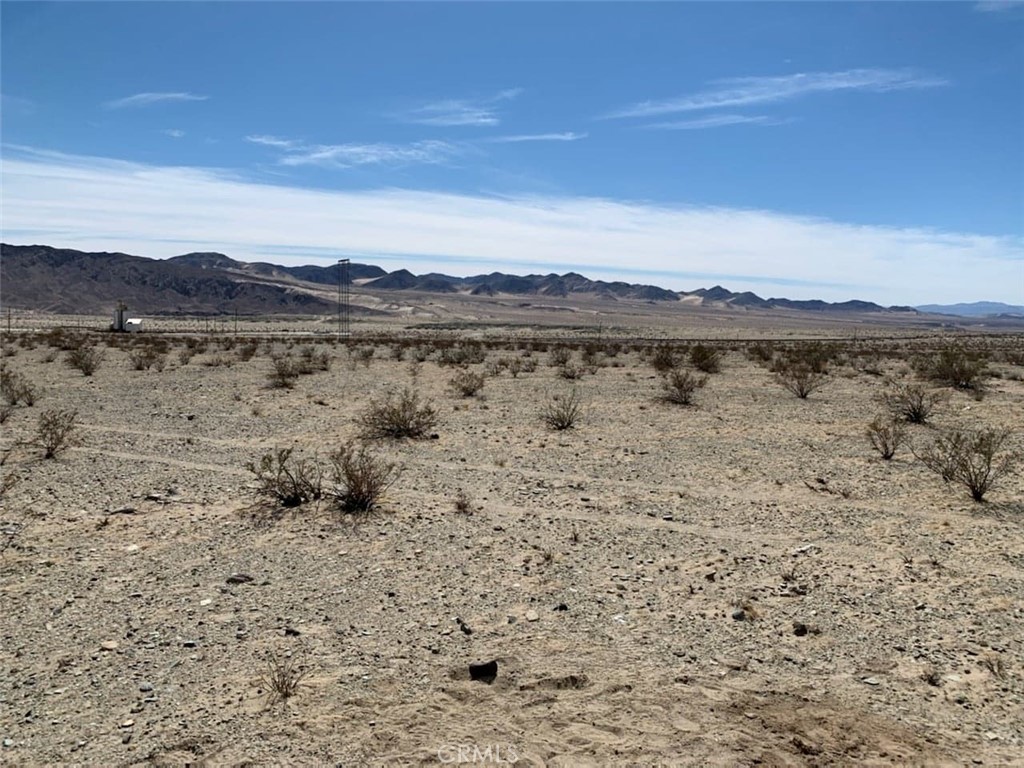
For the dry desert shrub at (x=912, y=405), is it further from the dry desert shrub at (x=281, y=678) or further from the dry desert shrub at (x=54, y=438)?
the dry desert shrub at (x=54, y=438)

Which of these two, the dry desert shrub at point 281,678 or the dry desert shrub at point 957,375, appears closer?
the dry desert shrub at point 281,678

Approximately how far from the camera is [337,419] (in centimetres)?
1499

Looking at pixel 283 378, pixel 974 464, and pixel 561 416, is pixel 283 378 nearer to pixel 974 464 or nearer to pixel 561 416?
pixel 561 416

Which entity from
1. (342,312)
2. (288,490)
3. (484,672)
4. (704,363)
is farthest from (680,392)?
(342,312)

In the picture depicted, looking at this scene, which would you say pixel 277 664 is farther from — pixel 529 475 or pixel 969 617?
pixel 529 475

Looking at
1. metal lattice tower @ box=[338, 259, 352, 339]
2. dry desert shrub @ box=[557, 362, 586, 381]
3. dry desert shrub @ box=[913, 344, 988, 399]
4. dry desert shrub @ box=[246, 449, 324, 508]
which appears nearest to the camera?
dry desert shrub @ box=[246, 449, 324, 508]

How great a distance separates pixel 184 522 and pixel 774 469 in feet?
25.4

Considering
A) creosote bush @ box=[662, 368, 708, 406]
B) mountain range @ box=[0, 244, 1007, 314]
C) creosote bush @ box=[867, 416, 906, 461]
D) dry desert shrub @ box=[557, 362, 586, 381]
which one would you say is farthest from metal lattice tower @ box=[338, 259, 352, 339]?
creosote bush @ box=[867, 416, 906, 461]

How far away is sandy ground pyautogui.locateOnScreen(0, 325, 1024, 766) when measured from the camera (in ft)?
13.7

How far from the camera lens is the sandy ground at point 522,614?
13.7ft

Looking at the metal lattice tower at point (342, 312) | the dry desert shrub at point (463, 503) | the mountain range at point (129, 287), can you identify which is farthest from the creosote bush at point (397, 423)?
the mountain range at point (129, 287)

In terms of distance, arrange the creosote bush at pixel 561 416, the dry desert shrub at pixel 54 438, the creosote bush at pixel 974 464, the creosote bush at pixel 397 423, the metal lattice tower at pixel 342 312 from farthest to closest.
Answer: the metal lattice tower at pixel 342 312, the creosote bush at pixel 561 416, the creosote bush at pixel 397 423, the dry desert shrub at pixel 54 438, the creosote bush at pixel 974 464

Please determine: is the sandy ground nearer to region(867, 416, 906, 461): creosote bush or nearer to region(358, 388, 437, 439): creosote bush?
region(867, 416, 906, 461): creosote bush

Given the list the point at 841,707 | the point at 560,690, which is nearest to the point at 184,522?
the point at 560,690
